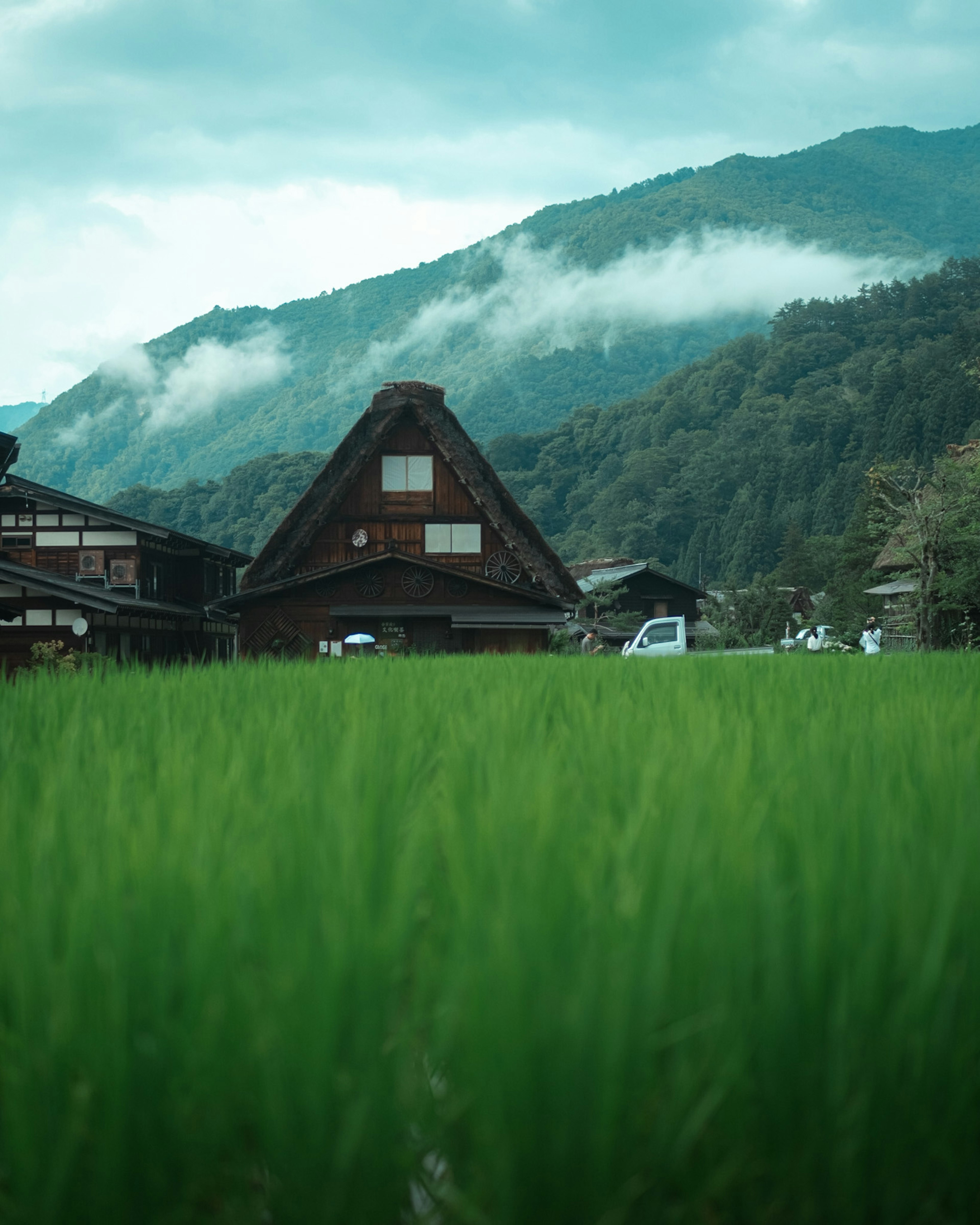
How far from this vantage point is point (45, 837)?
1225 millimetres

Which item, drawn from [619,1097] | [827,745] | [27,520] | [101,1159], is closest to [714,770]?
[827,745]

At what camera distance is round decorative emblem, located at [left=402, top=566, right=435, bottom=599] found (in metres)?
19.9

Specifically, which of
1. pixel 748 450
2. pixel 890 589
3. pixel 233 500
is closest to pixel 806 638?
pixel 890 589

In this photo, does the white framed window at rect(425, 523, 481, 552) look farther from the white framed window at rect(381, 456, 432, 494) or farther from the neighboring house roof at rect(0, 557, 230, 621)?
the neighboring house roof at rect(0, 557, 230, 621)

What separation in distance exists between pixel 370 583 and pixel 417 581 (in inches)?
36.1

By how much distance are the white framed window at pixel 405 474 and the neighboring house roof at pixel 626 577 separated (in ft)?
66.2

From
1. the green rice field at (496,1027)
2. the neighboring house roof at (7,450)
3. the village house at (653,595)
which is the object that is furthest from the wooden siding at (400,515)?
the village house at (653,595)

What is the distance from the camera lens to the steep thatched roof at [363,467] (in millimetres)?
20594

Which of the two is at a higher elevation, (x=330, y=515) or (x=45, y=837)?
(x=330, y=515)

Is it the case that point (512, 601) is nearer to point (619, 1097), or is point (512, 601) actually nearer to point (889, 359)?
point (619, 1097)

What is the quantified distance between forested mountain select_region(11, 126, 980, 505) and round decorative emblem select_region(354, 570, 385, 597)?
2902 inches

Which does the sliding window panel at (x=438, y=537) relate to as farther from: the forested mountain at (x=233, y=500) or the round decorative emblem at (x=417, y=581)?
the forested mountain at (x=233, y=500)

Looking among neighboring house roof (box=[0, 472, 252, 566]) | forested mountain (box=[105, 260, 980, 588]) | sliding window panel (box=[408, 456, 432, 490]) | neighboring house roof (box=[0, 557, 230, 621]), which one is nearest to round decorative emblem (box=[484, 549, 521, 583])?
sliding window panel (box=[408, 456, 432, 490])

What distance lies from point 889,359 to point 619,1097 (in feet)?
250
